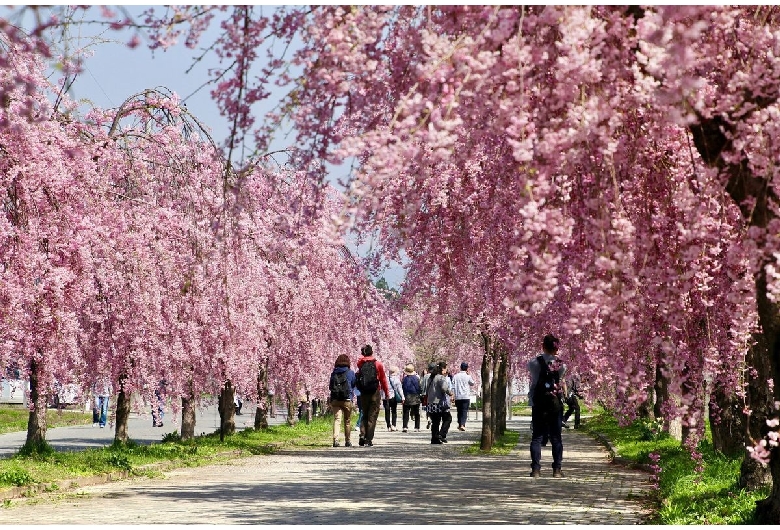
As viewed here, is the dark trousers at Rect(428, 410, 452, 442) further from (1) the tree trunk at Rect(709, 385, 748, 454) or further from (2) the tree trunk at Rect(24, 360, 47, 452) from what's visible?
(1) the tree trunk at Rect(709, 385, 748, 454)

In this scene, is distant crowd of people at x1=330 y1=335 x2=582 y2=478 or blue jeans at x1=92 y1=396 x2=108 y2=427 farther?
blue jeans at x1=92 y1=396 x2=108 y2=427

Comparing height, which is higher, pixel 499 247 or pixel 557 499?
pixel 499 247

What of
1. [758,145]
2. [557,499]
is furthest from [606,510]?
[758,145]

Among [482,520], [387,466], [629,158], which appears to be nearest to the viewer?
[629,158]

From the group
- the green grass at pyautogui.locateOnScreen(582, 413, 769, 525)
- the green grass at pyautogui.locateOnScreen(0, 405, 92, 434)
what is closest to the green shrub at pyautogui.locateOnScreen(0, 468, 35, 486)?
the green grass at pyautogui.locateOnScreen(582, 413, 769, 525)

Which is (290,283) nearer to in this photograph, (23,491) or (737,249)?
(23,491)

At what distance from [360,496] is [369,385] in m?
13.6

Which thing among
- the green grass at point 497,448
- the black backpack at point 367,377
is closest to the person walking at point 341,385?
the black backpack at point 367,377

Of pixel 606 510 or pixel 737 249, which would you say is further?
pixel 606 510

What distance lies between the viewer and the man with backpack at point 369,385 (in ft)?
Result: 91.8

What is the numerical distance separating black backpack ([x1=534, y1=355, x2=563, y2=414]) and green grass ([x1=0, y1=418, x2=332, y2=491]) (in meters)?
6.72

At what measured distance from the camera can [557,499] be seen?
1388 centimetres

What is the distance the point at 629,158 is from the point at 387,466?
1278 cm

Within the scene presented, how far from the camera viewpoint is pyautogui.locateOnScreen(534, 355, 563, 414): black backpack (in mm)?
16703
